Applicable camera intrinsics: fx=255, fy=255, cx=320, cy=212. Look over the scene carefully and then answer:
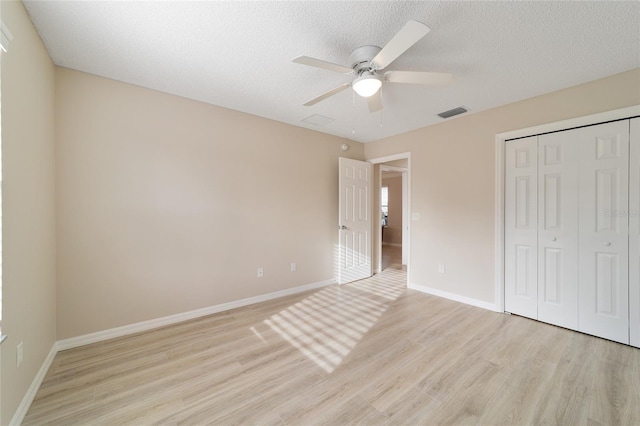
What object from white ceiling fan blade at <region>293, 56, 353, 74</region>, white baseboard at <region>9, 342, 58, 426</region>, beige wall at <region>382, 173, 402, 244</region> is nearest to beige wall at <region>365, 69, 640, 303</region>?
white ceiling fan blade at <region>293, 56, 353, 74</region>

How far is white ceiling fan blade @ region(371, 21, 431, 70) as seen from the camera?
1.43 m

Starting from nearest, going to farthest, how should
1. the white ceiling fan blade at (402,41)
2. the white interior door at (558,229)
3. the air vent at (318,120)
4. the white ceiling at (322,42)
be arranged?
the white ceiling fan blade at (402,41) → the white ceiling at (322,42) → the white interior door at (558,229) → the air vent at (318,120)

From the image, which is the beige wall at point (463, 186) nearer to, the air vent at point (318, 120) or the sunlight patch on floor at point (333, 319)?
the sunlight patch on floor at point (333, 319)

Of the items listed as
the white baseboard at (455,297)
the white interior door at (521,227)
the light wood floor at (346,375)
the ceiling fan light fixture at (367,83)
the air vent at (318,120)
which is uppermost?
the air vent at (318,120)

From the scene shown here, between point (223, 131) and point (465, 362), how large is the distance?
3496mm

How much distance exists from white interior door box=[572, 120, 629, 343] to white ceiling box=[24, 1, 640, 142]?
65 cm

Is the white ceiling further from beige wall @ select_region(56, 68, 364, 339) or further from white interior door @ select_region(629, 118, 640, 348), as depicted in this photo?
white interior door @ select_region(629, 118, 640, 348)

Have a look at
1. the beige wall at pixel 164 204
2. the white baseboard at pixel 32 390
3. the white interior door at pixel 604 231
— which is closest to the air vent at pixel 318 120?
the beige wall at pixel 164 204

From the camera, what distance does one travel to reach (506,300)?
3143 mm

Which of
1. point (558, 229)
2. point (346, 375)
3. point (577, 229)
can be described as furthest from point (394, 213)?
point (346, 375)

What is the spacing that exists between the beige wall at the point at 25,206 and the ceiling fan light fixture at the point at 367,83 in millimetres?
2130

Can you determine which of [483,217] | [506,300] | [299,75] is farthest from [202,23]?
[506,300]

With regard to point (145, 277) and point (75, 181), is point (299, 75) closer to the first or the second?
point (75, 181)

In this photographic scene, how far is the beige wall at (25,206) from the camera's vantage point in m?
1.44
